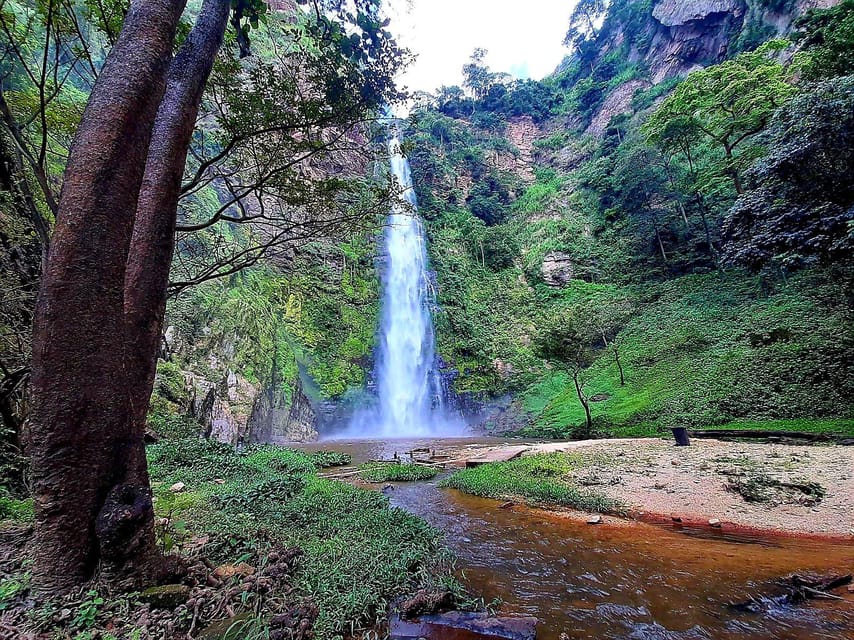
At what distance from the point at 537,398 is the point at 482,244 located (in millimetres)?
16605

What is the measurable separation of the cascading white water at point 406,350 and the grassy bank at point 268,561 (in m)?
19.4

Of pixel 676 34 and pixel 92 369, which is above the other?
pixel 676 34

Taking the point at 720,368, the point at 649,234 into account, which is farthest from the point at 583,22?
the point at 720,368

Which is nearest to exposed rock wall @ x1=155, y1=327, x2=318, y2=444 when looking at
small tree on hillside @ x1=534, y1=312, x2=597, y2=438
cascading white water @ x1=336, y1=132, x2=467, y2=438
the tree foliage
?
cascading white water @ x1=336, y1=132, x2=467, y2=438

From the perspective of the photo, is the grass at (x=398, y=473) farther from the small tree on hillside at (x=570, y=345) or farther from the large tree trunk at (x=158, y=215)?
the small tree on hillside at (x=570, y=345)

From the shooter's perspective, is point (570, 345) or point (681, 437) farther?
point (570, 345)

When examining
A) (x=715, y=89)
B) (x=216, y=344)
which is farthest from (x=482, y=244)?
(x=216, y=344)

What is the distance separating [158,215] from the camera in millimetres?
3078

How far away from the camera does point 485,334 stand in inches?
1148

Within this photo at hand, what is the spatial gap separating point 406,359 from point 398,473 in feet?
61.5

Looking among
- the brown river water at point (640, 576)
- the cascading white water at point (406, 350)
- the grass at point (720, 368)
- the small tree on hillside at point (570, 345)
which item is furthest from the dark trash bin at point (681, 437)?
the cascading white water at point (406, 350)

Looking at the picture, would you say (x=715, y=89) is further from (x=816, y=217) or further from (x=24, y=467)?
(x=24, y=467)

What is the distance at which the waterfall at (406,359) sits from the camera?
25875mm

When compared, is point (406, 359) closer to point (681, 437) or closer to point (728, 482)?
point (681, 437)
